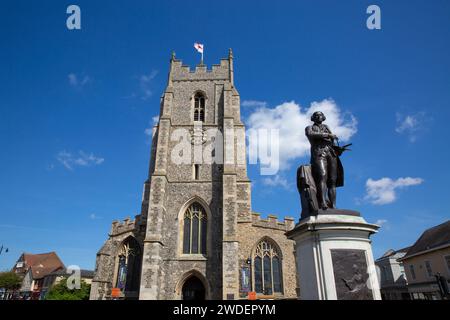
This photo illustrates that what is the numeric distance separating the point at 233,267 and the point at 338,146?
42.8 ft

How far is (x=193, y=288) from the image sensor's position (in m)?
19.0

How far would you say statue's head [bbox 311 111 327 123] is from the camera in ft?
18.6

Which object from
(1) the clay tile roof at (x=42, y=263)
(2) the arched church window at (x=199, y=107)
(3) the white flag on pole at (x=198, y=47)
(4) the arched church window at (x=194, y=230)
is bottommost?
(4) the arched church window at (x=194, y=230)

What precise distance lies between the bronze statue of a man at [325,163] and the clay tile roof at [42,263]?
2210 inches

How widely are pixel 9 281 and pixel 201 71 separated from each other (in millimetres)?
44530

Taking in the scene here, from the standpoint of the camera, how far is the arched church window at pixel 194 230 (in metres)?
19.5

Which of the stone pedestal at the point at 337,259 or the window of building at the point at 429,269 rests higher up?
the window of building at the point at 429,269

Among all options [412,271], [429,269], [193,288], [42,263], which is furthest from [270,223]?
[42,263]

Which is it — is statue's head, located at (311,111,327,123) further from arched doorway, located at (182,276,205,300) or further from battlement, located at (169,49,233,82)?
battlement, located at (169,49,233,82)

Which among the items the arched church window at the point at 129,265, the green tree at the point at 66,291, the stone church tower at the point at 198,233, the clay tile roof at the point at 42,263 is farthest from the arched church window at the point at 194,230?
the clay tile roof at the point at 42,263

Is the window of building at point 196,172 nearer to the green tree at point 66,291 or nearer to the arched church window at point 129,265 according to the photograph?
the arched church window at point 129,265

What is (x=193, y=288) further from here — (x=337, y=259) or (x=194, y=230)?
(x=337, y=259)
